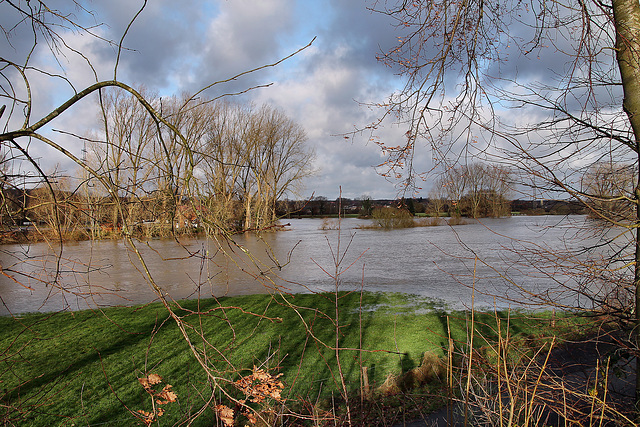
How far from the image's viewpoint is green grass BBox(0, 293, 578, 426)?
4531 mm

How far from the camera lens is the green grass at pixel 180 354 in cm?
453

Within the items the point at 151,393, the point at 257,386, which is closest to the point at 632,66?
the point at 257,386

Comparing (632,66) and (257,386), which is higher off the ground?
(632,66)

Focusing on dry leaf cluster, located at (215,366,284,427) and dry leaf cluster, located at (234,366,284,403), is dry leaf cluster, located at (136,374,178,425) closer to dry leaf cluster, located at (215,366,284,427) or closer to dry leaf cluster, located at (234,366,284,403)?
dry leaf cluster, located at (215,366,284,427)

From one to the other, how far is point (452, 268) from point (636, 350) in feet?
36.3

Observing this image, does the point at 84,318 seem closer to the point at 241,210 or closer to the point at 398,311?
the point at 398,311

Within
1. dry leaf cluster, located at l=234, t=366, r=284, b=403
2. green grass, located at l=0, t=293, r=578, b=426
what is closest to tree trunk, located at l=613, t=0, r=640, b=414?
green grass, located at l=0, t=293, r=578, b=426

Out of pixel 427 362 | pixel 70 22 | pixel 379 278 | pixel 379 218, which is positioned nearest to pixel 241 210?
pixel 379 218

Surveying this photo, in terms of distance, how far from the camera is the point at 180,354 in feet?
19.9

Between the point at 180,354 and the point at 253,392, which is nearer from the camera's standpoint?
the point at 253,392

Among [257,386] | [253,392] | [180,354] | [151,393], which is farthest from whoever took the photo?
[180,354]

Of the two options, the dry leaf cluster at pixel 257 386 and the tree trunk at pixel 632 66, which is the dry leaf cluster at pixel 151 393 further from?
the tree trunk at pixel 632 66

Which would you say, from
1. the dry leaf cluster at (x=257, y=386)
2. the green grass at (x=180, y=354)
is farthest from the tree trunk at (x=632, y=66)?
the dry leaf cluster at (x=257, y=386)

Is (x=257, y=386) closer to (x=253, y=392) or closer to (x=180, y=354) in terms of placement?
(x=253, y=392)
